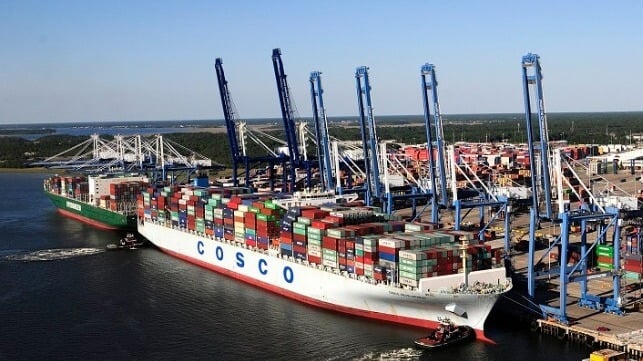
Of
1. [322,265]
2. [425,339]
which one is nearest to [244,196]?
[322,265]

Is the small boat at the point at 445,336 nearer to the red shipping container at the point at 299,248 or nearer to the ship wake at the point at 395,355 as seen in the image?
the ship wake at the point at 395,355

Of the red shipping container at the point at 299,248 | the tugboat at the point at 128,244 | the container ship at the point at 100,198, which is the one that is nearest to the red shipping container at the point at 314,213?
the red shipping container at the point at 299,248

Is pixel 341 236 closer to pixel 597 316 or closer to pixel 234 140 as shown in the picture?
pixel 597 316

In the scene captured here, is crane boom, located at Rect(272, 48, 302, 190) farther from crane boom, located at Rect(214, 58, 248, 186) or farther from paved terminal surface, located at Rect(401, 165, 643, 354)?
paved terminal surface, located at Rect(401, 165, 643, 354)

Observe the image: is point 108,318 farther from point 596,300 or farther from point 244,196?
point 596,300

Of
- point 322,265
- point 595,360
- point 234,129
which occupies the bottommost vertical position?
point 595,360

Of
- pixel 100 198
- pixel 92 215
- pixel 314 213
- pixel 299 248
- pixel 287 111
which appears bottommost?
pixel 299 248

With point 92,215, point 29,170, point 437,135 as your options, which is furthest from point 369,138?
point 29,170
